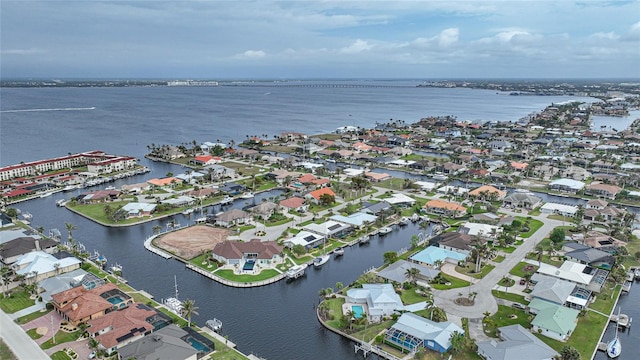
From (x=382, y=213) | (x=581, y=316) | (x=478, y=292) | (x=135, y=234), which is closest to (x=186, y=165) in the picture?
(x=135, y=234)

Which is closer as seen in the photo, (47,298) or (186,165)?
(47,298)

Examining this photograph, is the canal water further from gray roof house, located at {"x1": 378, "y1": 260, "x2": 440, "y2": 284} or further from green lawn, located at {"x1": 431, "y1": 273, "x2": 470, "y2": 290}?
green lawn, located at {"x1": 431, "y1": 273, "x2": 470, "y2": 290}

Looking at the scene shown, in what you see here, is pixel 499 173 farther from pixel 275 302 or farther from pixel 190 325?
pixel 190 325

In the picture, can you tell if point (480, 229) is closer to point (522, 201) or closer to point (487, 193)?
point (522, 201)

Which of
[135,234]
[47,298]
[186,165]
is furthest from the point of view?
[186,165]

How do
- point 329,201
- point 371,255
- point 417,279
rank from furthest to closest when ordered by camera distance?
point 329,201
point 371,255
point 417,279

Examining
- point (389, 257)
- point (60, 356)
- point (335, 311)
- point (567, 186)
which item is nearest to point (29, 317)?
point (60, 356)
